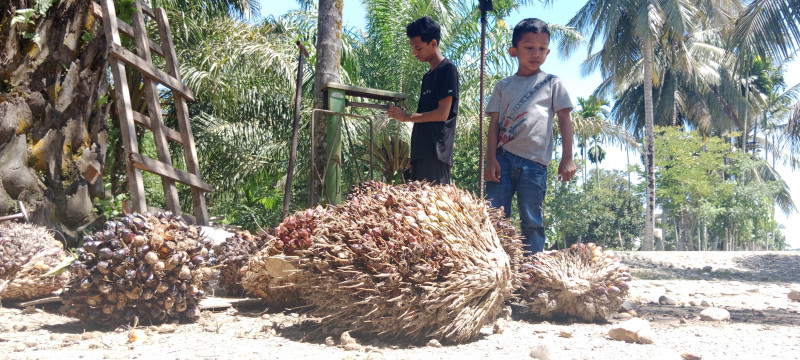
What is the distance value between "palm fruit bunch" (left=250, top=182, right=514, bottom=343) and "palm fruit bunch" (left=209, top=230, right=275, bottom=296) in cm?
117

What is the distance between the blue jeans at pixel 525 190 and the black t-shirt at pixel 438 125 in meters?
0.40

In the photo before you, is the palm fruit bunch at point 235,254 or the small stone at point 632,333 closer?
the small stone at point 632,333

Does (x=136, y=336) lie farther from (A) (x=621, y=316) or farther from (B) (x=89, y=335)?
(A) (x=621, y=316)

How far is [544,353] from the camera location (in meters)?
2.41

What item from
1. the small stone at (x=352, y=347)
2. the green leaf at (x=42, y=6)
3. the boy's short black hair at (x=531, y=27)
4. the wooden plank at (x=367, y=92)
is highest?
the green leaf at (x=42, y=6)

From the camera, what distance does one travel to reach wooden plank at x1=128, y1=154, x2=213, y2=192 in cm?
457

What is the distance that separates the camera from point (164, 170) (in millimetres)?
4863

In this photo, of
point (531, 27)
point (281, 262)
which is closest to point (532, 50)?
point (531, 27)

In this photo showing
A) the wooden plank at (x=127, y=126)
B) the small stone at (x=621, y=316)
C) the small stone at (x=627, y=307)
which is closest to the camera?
the small stone at (x=621, y=316)

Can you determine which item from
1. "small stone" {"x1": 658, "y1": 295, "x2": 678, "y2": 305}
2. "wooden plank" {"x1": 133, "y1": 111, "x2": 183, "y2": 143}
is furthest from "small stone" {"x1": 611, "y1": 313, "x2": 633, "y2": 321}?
"wooden plank" {"x1": 133, "y1": 111, "x2": 183, "y2": 143}

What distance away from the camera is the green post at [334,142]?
4879 mm

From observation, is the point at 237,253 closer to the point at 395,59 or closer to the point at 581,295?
the point at 581,295

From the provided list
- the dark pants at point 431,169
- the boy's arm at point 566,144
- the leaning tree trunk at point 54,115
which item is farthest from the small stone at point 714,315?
the leaning tree trunk at point 54,115

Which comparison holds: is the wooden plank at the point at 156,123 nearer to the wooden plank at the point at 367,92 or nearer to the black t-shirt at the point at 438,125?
the wooden plank at the point at 367,92
